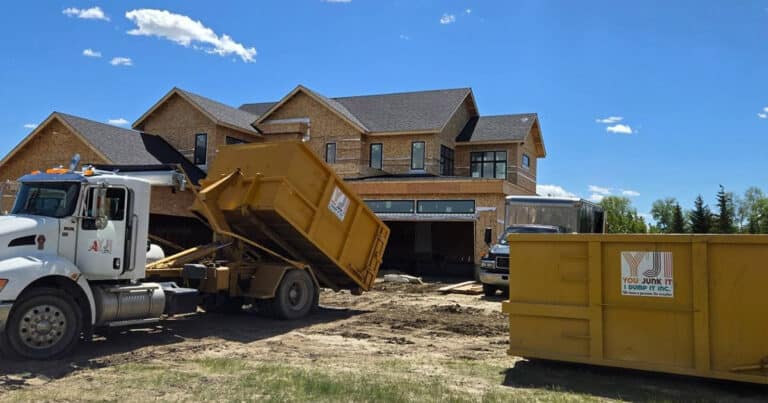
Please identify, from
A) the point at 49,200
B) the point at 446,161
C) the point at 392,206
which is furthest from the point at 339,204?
the point at 446,161

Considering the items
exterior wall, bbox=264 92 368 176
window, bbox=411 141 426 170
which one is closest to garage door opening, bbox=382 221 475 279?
window, bbox=411 141 426 170

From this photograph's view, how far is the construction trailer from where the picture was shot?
8289mm

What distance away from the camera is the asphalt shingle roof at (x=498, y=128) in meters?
34.6

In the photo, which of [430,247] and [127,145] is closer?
[127,145]

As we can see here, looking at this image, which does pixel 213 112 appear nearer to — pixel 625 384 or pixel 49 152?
pixel 49 152

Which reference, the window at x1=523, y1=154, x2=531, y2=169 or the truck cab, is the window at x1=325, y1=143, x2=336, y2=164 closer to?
the window at x1=523, y1=154, x2=531, y2=169

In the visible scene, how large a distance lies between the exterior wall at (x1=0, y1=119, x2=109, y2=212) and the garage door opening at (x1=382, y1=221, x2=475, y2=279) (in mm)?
14631

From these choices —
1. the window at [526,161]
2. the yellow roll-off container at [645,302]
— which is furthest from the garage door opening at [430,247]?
the yellow roll-off container at [645,302]

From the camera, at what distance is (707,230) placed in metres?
61.8

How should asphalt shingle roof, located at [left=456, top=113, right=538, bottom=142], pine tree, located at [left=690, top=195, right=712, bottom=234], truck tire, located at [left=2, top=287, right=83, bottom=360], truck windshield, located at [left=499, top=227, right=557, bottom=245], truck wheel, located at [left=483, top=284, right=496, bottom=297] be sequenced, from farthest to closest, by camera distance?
pine tree, located at [left=690, top=195, right=712, bottom=234] → asphalt shingle roof, located at [left=456, top=113, right=538, bottom=142] → truck windshield, located at [left=499, top=227, right=557, bottom=245] → truck wheel, located at [left=483, top=284, right=496, bottom=297] → truck tire, located at [left=2, top=287, right=83, bottom=360]

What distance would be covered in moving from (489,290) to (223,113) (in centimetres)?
2226

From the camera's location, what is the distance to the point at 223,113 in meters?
35.3

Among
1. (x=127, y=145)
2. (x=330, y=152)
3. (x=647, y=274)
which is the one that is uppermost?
(x=330, y=152)

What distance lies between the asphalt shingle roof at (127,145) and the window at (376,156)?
9.01 metres
